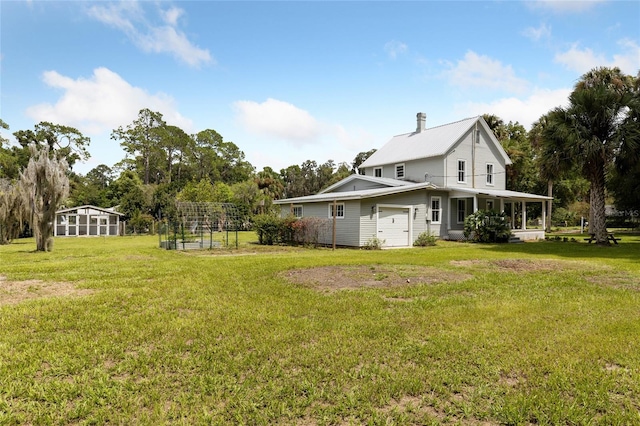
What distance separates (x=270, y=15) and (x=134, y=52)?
6.30 metres

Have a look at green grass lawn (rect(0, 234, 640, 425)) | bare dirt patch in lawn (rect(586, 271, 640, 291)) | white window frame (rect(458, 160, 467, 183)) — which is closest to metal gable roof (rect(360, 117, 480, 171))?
white window frame (rect(458, 160, 467, 183))

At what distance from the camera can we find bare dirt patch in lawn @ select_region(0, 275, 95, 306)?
22.6ft

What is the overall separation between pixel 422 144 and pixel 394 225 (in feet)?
32.9

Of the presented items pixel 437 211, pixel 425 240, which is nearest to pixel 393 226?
pixel 425 240

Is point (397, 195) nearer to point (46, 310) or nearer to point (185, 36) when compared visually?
point (185, 36)

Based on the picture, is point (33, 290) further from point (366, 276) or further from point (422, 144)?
point (422, 144)

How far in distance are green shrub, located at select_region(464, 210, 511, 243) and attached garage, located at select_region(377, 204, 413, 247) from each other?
4143 millimetres

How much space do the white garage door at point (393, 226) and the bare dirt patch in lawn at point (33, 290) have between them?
14.2 metres

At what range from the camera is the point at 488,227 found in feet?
70.2

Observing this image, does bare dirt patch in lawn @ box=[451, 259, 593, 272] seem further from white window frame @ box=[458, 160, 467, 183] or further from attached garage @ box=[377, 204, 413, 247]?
white window frame @ box=[458, 160, 467, 183]

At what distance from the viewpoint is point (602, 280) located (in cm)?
895

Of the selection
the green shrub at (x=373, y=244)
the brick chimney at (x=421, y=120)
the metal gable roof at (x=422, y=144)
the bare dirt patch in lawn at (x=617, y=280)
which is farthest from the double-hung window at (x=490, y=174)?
the bare dirt patch in lawn at (x=617, y=280)

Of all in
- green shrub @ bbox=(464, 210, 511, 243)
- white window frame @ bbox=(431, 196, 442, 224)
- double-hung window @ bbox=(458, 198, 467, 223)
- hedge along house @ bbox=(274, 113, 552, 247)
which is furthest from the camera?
double-hung window @ bbox=(458, 198, 467, 223)

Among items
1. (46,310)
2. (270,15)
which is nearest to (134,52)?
(270,15)
